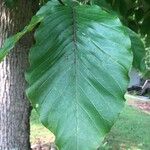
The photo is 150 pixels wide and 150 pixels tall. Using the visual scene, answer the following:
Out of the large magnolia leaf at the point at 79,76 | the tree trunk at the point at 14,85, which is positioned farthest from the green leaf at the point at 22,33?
the tree trunk at the point at 14,85

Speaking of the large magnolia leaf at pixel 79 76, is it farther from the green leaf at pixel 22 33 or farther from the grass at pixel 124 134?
the grass at pixel 124 134

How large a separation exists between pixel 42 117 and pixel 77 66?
0.43 ft

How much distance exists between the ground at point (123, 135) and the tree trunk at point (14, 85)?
11.6ft

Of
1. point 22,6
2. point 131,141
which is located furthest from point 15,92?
point 131,141

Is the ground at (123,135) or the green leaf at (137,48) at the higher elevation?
the green leaf at (137,48)

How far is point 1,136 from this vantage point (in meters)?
2.66

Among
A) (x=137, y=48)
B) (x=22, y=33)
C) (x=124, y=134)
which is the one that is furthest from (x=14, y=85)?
(x=124, y=134)

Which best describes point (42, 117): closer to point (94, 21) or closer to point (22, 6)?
point (94, 21)

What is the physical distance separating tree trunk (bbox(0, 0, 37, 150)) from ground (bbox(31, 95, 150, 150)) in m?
3.54

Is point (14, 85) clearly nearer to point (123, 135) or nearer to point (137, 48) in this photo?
point (137, 48)

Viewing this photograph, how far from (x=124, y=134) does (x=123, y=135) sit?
145 millimetres

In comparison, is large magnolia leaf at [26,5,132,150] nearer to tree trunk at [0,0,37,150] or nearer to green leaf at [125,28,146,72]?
green leaf at [125,28,146,72]

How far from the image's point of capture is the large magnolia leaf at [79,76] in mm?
882

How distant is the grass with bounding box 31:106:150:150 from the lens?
7468mm
